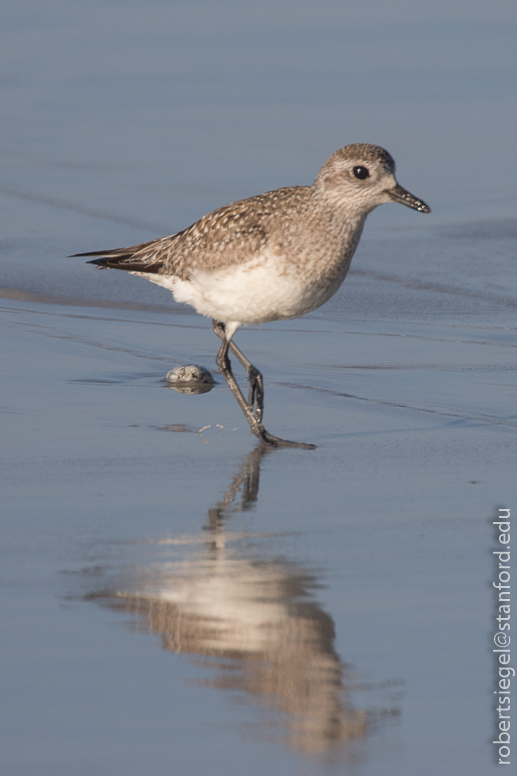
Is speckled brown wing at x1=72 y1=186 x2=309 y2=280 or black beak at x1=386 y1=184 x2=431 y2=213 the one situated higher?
black beak at x1=386 y1=184 x2=431 y2=213

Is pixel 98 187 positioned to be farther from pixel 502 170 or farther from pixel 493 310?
pixel 493 310

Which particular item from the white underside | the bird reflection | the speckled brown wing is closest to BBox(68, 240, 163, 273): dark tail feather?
the speckled brown wing

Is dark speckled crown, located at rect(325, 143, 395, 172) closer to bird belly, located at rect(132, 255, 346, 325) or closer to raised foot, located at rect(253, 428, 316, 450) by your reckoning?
bird belly, located at rect(132, 255, 346, 325)

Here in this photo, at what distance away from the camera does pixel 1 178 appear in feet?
46.5

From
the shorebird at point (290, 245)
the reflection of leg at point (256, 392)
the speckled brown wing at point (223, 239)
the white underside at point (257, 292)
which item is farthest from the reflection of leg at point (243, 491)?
the speckled brown wing at point (223, 239)

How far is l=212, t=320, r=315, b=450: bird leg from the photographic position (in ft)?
18.9

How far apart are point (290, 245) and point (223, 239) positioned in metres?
0.47

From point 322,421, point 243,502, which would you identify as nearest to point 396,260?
point 322,421

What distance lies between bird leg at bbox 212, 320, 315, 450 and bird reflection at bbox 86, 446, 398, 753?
1226mm

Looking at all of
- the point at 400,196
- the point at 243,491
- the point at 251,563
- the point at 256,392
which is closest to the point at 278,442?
the point at 256,392

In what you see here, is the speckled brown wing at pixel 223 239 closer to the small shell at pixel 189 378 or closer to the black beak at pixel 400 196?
the black beak at pixel 400 196

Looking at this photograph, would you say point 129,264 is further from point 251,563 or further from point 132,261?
point 251,563

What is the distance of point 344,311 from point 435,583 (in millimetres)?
5477

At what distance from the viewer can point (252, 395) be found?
245 inches
